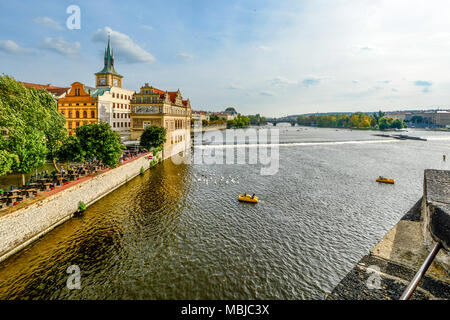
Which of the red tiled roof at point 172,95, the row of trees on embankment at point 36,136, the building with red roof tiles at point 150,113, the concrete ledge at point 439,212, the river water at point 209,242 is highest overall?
the red tiled roof at point 172,95

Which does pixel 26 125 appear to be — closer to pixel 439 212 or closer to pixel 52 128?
pixel 52 128

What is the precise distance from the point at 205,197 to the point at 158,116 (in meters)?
46.3

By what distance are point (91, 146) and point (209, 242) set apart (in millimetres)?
21381

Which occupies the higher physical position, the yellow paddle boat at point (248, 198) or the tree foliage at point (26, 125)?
the tree foliage at point (26, 125)

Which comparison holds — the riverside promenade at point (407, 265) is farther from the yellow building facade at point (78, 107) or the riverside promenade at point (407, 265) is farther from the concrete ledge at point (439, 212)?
the yellow building facade at point (78, 107)

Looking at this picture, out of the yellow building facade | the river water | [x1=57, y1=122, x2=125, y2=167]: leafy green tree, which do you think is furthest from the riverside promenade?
the yellow building facade

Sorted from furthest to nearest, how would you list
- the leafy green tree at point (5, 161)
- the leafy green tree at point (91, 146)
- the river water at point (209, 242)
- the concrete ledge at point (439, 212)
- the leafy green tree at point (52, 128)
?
the leafy green tree at point (91, 146), the leafy green tree at point (52, 128), the leafy green tree at point (5, 161), the river water at point (209, 242), the concrete ledge at point (439, 212)

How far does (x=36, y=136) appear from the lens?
80.1ft

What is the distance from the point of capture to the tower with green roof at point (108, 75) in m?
77.6

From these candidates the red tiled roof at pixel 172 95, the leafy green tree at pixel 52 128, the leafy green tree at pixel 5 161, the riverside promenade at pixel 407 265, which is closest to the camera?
the riverside promenade at pixel 407 265

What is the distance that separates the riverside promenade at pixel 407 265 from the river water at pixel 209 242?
2733mm

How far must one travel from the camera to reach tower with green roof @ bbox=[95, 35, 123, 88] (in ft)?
255

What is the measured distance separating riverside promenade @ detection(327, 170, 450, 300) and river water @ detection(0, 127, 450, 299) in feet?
8.97

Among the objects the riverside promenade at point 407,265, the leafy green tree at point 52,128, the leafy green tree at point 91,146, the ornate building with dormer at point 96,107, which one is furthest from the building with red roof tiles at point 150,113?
the riverside promenade at point 407,265
